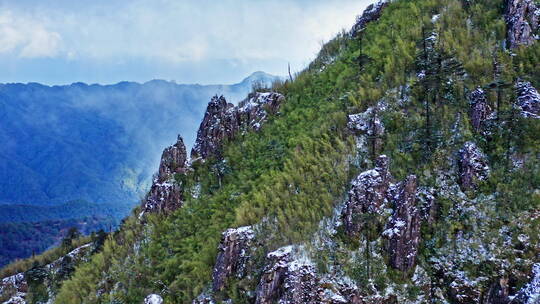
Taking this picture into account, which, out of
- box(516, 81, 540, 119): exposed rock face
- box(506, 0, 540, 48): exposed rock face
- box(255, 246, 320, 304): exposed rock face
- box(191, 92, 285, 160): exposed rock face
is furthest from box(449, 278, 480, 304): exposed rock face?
box(191, 92, 285, 160): exposed rock face

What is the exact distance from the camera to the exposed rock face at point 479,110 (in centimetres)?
3509

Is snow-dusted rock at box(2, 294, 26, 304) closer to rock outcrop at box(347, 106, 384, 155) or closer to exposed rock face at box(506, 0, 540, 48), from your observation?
rock outcrop at box(347, 106, 384, 155)

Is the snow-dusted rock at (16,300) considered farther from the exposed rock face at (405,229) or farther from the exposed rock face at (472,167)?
the exposed rock face at (472,167)

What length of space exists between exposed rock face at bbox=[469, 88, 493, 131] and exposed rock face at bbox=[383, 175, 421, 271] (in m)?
8.72

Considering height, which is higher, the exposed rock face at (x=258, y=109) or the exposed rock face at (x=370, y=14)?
the exposed rock face at (x=370, y=14)

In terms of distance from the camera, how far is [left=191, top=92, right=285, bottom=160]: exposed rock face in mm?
52688

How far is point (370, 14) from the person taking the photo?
190ft

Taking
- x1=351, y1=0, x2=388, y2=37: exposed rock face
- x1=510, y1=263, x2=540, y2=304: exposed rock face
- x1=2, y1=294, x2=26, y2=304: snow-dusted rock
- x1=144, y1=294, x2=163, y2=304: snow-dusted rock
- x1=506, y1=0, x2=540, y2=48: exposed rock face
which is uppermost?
x1=351, y1=0, x2=388, y2=37: exposed rock face

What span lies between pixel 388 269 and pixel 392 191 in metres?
6.45

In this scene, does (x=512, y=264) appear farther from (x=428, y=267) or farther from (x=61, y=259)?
(x=61, y=259)

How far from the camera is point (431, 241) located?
3122 centimetres

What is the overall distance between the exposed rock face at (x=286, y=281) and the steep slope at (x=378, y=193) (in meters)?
0.11

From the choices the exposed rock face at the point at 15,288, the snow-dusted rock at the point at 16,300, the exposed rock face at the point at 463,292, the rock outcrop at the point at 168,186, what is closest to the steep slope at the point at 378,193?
the exposed rock face at the point at 463,292

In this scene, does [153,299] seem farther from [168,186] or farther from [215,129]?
[215,129]
